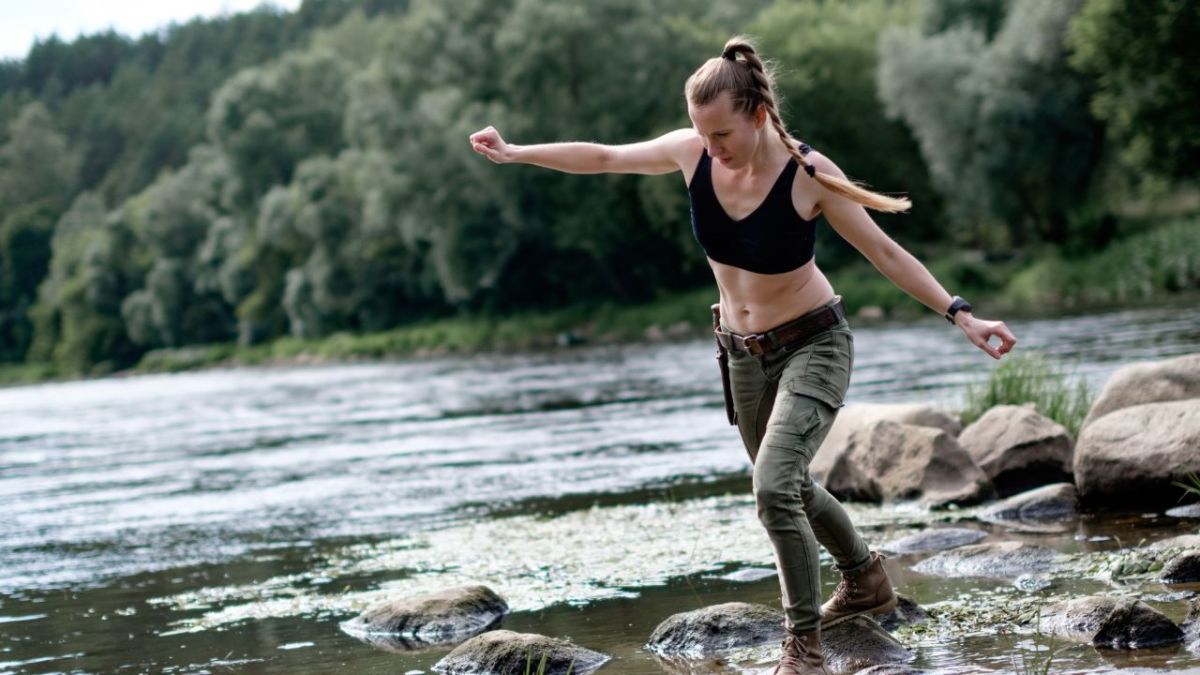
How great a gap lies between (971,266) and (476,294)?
2637cm

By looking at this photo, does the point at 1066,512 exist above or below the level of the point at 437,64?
below

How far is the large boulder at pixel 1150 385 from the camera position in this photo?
10.6 m

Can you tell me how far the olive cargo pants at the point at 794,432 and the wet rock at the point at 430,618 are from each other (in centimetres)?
263

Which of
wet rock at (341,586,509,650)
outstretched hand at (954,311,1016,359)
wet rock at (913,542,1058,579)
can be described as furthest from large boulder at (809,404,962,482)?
outstretched hand at (954,311,1016,359)

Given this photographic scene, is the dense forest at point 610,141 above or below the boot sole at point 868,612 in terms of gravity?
above

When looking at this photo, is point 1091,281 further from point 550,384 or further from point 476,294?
point 476,294

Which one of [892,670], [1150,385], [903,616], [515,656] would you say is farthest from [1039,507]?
[515,656]

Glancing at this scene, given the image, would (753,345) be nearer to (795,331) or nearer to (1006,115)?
(795,331)

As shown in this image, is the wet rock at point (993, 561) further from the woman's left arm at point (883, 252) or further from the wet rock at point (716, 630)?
the woman's left arm at point (883, 252)

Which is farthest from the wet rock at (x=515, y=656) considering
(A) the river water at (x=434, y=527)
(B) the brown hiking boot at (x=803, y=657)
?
(B) the brown hiking boot at (x=803, y=657)

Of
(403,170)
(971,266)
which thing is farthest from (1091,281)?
(403,170)

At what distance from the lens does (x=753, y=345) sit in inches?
228

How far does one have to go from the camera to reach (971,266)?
160 ft

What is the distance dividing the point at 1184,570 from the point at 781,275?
3116 mm
